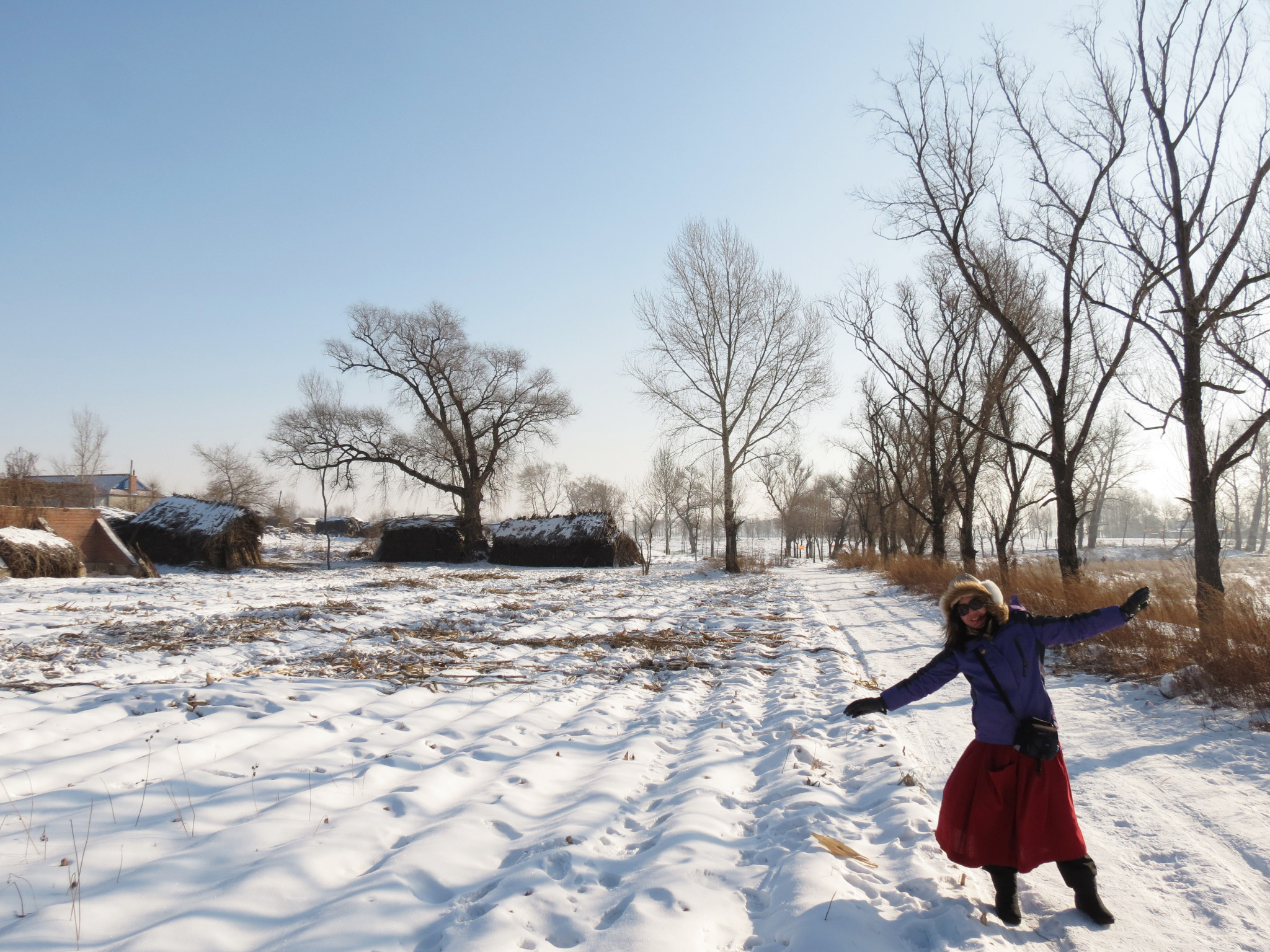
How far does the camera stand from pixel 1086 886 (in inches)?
106

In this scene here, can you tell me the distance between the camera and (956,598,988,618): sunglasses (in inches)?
120

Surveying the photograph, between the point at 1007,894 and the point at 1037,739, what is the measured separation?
2.17 ft

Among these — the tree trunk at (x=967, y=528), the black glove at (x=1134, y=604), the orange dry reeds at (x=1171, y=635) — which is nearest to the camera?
the black glove at (x=1134, y=604)

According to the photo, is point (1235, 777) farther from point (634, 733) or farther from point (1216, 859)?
point (634, 733)

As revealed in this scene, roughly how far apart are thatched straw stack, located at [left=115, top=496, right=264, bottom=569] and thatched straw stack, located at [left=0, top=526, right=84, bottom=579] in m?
3.90

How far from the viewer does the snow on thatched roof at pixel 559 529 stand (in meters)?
26.2

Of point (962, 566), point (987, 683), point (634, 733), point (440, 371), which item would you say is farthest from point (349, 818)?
point (440, 371)

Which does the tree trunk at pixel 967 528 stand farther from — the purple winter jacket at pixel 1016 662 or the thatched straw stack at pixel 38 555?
the thatched straw stack at pixel 38 555

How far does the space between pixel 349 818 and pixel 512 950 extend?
4.60 ft

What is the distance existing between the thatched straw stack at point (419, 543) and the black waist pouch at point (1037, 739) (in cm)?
2589

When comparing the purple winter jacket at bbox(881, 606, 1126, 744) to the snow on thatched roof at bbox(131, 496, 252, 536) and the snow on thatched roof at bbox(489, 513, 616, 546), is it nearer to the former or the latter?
the snow on thatched roof at bbox(131, 496, 252, 536)

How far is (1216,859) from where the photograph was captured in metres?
3.09

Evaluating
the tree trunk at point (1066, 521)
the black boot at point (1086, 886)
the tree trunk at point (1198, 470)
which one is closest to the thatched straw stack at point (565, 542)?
the tree trunk at point (1066, 521)

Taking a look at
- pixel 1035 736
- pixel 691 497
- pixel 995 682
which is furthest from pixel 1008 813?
pixel 691 497
